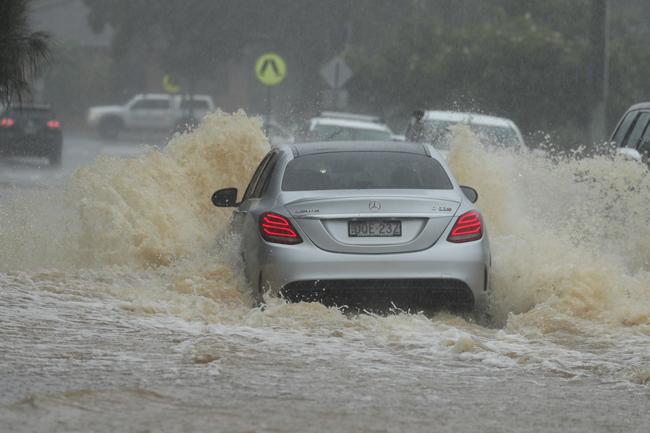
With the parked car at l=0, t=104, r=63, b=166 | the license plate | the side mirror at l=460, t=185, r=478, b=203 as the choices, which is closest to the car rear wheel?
the parked car at l=0, t=104, r=63, b=166

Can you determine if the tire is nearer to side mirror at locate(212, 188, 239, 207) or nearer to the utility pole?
the utility pole

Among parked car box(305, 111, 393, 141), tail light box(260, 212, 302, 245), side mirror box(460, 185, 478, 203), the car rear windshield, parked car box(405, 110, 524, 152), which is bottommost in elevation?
parked car box(305, 111, 393, 141)

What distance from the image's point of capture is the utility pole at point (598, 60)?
27.8 metres

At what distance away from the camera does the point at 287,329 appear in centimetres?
905

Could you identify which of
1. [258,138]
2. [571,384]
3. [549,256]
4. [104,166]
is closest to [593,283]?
[549,256]

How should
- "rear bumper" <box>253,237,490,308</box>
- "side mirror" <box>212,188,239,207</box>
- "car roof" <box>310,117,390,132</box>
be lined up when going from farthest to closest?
"car roof" <box>310,117,390,132</box> → "side mirror" <box>212,188,239,207</box> → "rear bumper" <box>253,237,490,308</box>

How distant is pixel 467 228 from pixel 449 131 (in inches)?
366

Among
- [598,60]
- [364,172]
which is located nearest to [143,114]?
[598,60]

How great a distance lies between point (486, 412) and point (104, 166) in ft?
25.3

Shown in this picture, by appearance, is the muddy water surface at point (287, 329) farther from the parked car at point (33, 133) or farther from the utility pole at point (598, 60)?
the parked car at point (33, 133)

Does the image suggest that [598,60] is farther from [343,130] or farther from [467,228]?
[467,228]

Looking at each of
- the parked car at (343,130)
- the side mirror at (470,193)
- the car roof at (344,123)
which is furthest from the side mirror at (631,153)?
the car roof at (344,123)

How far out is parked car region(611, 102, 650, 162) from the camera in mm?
13820

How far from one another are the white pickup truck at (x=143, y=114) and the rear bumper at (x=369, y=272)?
178ft
